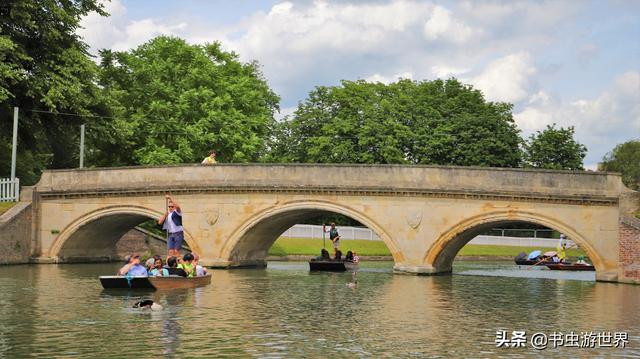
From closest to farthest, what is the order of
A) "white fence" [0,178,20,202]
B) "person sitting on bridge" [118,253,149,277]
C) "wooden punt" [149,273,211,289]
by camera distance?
"wooden punt" [149,273,211,289]
"person sitting on bridge" [118,253,149,277]
"white fence" [0,178,20,202]


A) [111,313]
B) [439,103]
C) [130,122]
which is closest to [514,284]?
[111,313]

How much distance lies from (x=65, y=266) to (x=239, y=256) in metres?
7.23

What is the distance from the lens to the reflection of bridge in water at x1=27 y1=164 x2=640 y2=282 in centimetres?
3225

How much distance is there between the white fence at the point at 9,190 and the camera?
40781 millimetres

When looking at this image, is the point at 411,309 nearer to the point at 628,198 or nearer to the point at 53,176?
the point at 628,198

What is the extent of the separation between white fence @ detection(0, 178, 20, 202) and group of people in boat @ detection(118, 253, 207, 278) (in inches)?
575

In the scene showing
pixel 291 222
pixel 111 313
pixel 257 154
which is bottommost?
pixel 111 313

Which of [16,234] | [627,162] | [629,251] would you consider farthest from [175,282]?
[627,162]

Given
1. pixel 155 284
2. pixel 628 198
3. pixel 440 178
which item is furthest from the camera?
pixel 440 178

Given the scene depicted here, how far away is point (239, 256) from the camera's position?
127 ft

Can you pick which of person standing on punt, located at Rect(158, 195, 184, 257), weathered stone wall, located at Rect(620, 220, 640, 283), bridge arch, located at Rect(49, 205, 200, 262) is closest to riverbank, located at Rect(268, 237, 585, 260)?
bridge arch, located at Rect(49, 205, 200, 262)

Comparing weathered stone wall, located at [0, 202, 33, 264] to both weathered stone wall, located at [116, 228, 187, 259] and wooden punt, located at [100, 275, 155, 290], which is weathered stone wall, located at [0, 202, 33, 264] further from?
wooden punt, located at [100, 275, 155, 290]

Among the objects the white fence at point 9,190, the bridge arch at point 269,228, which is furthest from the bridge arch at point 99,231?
the white fence at point 9,190

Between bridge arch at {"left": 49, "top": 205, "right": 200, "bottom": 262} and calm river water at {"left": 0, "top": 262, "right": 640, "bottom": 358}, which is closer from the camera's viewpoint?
calm river water at {"left": 0, "top": 262, "right": 640, "bottom": 358}
